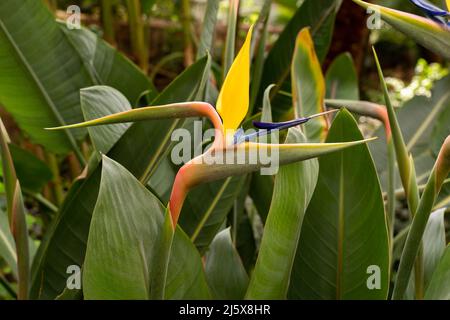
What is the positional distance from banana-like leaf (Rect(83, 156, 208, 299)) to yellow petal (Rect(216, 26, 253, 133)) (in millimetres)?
109

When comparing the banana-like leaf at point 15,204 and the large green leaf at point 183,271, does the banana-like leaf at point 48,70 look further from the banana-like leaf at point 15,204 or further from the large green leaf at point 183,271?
the large green leaf at point 183,271

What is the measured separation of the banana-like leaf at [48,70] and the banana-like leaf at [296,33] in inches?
9.4

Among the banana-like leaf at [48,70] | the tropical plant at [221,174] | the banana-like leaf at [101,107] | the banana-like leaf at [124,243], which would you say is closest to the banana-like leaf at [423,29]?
the tropical plant at [221,174]

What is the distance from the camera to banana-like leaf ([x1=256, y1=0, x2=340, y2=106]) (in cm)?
103

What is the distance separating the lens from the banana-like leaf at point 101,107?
27.6 inches

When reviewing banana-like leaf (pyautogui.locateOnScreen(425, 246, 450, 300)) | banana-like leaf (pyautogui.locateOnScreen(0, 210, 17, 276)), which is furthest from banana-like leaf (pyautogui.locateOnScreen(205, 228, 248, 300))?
banana-like leaf (pyautogui.locateOnScreen(0, 210, 17, 276))

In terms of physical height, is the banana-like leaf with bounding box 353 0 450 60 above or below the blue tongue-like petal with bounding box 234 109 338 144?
above

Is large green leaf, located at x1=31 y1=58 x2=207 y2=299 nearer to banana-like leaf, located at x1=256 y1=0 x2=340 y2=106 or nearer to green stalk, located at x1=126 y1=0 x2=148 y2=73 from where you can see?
banana-like leaf, located at x1=256 y1=0 x2=340 y2=106

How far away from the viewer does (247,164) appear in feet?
1.39

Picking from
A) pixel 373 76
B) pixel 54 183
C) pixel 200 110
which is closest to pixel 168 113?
pixel 200 110

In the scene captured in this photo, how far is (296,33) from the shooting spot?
106 centimetres

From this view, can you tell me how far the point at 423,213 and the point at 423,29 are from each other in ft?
0.56
